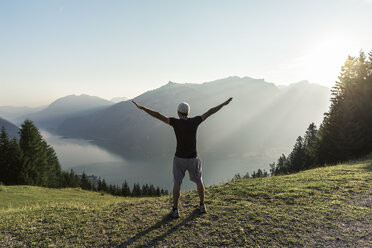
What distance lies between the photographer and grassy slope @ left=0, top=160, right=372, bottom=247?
5.11m

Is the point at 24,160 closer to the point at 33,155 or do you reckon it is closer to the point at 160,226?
the point at 33,155

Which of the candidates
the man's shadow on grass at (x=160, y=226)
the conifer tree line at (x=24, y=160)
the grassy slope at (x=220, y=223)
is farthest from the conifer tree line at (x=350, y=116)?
the conifer tree line at (x=24, y=160)

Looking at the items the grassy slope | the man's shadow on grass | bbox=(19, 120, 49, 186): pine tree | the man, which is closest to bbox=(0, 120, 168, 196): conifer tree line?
bbox=(19, 120, 49, 186): pine tree

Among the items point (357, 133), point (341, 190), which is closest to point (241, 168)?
point (357, 133)

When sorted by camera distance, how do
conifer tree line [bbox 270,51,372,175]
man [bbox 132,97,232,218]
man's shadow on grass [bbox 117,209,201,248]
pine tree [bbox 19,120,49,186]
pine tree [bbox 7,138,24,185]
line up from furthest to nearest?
1. pine tree [bbox 19,120,49,186]
2. pine tree [bbox 7,138,24,185]
3. conifer tree line [bbox 270,51,372,175]
4. man [bbox 132,97,232,218]
5. man's shadow on grass [bbox 117,209,201,248]

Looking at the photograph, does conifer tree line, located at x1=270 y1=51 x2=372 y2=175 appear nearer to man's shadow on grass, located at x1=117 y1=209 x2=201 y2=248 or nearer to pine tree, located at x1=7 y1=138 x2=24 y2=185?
man's shadow on grass, located at x1=117 y1=209 x2=201 y2=248

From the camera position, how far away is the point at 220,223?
5824 mm

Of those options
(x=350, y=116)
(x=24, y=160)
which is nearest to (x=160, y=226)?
(x=350, y=116)

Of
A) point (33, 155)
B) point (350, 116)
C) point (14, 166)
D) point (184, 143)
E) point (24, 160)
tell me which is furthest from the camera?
point (33, 155)

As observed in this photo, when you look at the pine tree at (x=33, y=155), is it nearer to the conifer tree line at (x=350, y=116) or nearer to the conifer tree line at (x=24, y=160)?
the conifer tree line at (x=24, y=160)

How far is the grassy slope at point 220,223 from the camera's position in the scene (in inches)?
201

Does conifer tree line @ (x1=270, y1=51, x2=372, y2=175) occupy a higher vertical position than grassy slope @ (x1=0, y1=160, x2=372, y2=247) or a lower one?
higher

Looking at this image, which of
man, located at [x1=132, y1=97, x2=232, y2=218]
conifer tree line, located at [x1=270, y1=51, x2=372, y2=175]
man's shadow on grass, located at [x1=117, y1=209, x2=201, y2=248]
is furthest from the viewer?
conifer tree line, located at [x1=270, y1=51, x2=372, y2=175]

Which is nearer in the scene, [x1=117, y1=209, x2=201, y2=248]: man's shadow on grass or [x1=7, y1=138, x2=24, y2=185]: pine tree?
[x1=117, y1=209, x2=201, y2=248]: man's shadow on grass
